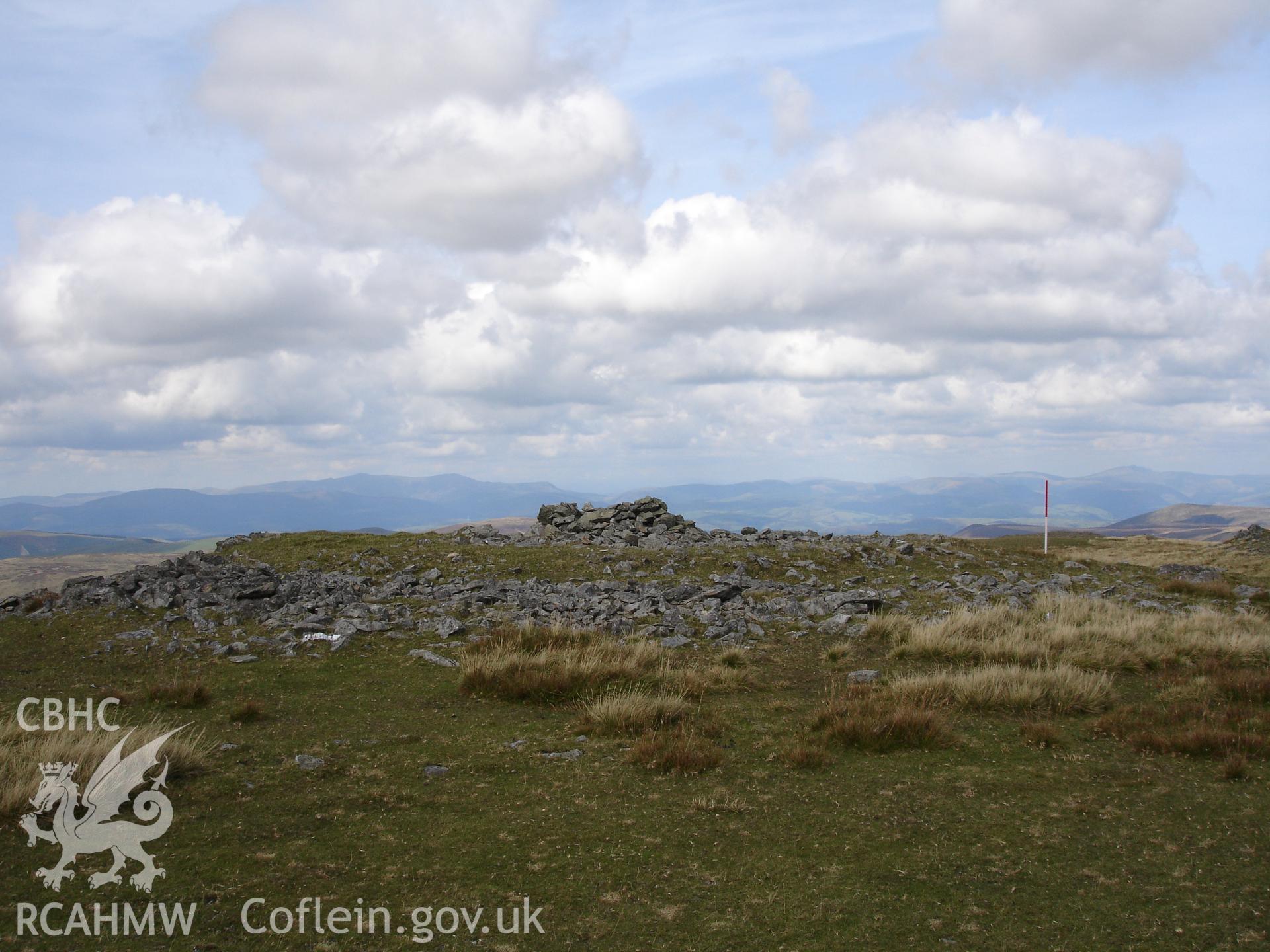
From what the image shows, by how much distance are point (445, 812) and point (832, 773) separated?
4564 millimetres

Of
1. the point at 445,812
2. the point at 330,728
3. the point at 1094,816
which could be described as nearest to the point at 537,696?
the point at 330,728

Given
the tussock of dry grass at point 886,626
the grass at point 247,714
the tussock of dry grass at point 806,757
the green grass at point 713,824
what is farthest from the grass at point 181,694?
the tussock of dry grass at point 886,626

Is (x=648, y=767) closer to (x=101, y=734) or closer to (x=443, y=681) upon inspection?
(x=443, y=681)

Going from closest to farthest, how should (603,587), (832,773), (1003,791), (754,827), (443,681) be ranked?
1. (754,827)
2. (1003,791)
3. (832,773)
4. (443,681)
5. (603,587)

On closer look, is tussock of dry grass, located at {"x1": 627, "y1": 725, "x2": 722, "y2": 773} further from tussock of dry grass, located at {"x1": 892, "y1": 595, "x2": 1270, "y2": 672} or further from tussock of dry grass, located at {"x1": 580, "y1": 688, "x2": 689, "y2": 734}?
tussock of dry grass, located at {"x1": 892, "y1": 595, "x2": 1270, "y2": 672}

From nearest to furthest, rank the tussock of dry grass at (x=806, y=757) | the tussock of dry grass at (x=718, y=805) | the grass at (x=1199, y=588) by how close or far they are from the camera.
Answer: the tussock of dry grass at (x=718, y=805), the tussock of dry grass at (x=806, y=757), the grass at (x=1199, y=588)

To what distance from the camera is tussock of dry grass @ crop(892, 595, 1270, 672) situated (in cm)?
1448

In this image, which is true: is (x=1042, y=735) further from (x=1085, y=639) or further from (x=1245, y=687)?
(x=1085, y=639)

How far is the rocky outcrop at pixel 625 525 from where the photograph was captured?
29.6 metres

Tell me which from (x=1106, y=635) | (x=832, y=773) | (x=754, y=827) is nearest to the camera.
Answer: (x=754, y=827)

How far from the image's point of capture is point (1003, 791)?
8.70 metres

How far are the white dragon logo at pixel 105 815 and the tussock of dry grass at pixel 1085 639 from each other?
12623mm

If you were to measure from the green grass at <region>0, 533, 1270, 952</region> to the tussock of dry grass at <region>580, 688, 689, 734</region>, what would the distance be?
197 mm

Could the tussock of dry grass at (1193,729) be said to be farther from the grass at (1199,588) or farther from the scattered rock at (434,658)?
the grass at (1199,588)
